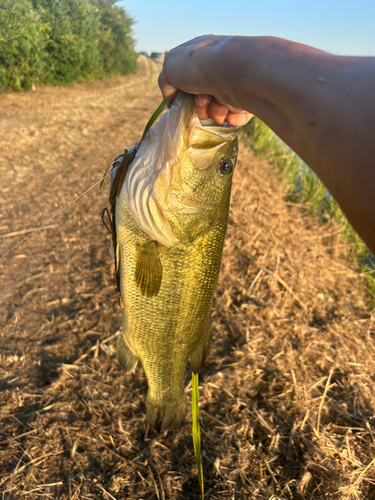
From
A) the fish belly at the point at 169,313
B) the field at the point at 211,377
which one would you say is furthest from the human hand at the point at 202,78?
the field at the point at 211,377

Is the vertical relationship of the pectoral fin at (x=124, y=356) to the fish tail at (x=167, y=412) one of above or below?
above

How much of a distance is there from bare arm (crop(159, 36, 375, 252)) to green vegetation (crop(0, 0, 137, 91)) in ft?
51.6

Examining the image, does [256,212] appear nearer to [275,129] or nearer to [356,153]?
[275,129]

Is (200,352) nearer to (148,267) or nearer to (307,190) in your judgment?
(148,267)

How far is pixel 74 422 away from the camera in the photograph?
254 cm

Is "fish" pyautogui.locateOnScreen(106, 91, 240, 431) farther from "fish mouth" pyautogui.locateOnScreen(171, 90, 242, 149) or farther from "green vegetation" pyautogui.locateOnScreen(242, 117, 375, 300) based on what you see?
"green vegetation" pyautogui.locateOnScreen(242, 117, 375, 300)

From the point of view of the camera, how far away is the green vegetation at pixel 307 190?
20.4 feet

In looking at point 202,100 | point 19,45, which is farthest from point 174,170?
point 19,45

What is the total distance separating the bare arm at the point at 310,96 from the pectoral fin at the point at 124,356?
1450 mm

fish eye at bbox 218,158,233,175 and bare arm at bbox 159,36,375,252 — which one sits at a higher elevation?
bare arm at bbox 159,36,375,252

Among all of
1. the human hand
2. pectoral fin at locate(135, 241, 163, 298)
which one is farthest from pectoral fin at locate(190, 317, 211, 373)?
the human hand

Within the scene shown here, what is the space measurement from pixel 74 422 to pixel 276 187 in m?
6.17

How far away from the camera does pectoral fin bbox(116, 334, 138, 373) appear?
212 cm

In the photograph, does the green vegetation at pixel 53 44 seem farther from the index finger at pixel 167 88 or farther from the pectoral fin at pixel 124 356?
the pectoral fin at pixel 124 356
